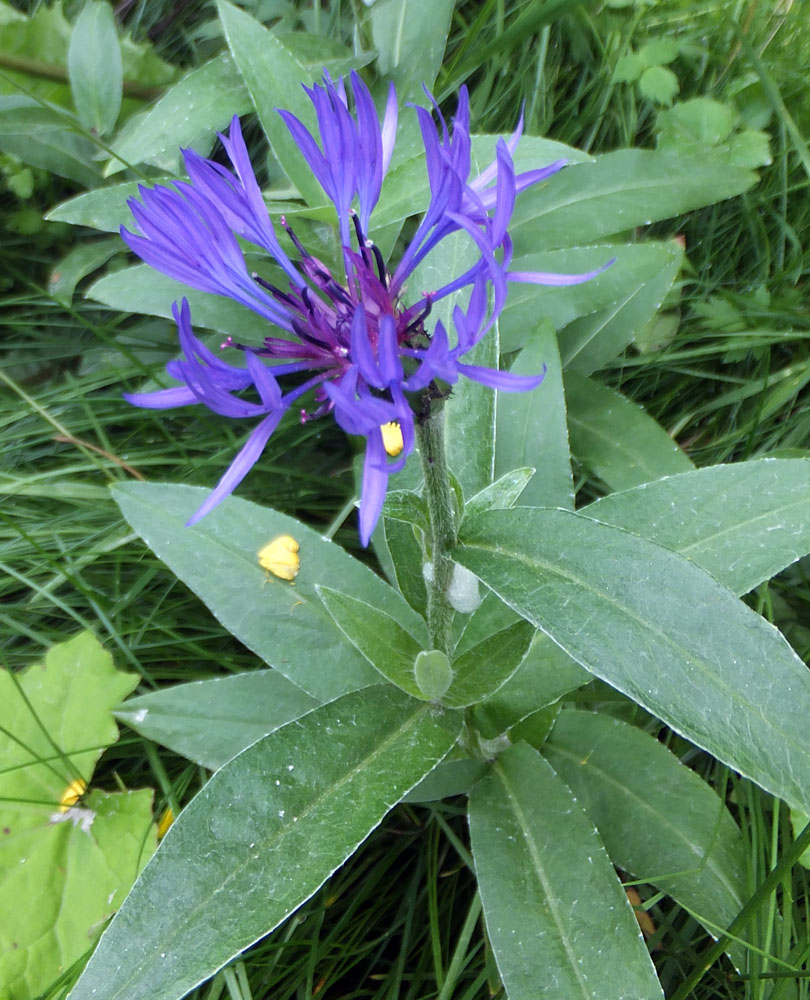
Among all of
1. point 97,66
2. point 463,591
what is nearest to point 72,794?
point 463,591

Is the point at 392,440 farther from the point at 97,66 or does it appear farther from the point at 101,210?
the point at 97,66

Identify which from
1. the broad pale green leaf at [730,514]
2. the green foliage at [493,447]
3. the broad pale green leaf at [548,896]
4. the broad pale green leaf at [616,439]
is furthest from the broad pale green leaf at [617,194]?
the broad pale green leaf at [548,896]

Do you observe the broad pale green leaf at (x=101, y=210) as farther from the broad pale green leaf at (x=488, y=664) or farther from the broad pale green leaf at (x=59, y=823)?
the broad pale green leaf at (x=488, y=664)

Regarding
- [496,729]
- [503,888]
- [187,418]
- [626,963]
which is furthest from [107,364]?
[626,963]

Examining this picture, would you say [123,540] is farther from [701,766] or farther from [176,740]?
[701,766]

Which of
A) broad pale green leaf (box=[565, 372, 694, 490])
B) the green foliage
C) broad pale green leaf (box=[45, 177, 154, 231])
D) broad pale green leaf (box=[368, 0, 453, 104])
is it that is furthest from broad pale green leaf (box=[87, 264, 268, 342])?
broad pale green leaf (box=[565, 372, 694, 490])

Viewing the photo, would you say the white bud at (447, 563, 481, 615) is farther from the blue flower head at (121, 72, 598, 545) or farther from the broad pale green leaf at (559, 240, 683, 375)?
the broad pale green leaf at (559, 240, 683, 375)
